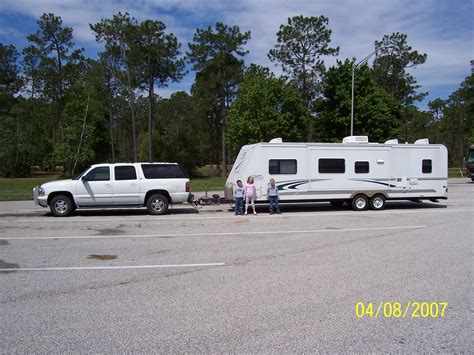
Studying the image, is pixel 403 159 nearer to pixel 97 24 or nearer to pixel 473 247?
pixel 473 247

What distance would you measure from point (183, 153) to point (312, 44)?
20753 millimetres

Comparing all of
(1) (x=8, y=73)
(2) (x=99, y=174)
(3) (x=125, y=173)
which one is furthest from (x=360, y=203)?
(1) (x=8, y=73)

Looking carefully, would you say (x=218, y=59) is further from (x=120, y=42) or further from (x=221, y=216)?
(x=221, y=216)

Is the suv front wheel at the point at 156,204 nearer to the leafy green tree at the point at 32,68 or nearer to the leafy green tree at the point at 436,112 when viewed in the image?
the leafy green tree at the point at 32,68

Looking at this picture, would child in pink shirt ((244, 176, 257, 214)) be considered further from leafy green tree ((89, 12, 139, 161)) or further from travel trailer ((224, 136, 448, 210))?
leafy green tree ((89, 12, 139, 161))

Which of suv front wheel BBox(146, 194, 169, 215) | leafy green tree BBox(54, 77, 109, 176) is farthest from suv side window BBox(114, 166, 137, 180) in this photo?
leafy green tree BBox(54, 77, 109, 176)

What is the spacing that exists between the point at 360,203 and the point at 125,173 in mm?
9544

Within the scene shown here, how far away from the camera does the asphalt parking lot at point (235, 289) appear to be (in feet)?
13.8

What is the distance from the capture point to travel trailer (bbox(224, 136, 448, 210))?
1582 cm

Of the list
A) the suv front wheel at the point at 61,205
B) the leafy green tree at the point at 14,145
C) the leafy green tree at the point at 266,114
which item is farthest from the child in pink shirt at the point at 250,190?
the leafy green tree at the point at 14,145

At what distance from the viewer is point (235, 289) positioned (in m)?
5.86

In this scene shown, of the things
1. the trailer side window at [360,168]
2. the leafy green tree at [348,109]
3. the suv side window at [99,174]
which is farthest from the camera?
the leafy green tree at [348,109]

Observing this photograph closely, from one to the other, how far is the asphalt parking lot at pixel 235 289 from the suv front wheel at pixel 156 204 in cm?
367

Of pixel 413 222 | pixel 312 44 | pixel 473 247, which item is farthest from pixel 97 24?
pixel 473 247
